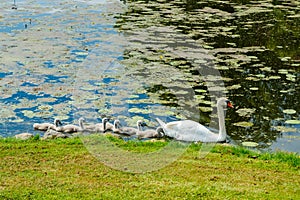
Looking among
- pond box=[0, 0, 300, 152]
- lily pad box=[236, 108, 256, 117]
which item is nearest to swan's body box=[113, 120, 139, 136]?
pond box=[0, 0, 300, 152]

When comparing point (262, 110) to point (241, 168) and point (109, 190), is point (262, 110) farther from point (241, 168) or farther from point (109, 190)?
point (109, 190)

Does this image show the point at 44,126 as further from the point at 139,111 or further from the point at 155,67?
the point at 155,67

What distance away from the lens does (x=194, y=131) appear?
8.94m

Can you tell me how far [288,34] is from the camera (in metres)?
16.6

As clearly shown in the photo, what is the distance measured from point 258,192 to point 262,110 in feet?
15.1

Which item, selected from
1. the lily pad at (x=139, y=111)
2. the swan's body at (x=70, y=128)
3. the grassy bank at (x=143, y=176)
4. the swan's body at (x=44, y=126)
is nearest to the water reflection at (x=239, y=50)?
the lily pad at (x=139, y=111)

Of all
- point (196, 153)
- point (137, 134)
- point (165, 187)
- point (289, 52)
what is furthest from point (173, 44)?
point (165, 187)

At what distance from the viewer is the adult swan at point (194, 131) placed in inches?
350

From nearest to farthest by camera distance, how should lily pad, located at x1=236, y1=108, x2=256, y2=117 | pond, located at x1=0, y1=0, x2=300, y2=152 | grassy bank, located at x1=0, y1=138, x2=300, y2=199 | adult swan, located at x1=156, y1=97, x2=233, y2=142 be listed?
1. grassy bank, located at x1=0, y1=138, x2=300, y2=199
2. adult swan, located at x1=156, y1=97, x2=233, y2=142
3. pond, located at x1=0, y1=0, x2=300, y2=152
4. lily pad, located at x1=236, y1=108, x2=256, y2=117

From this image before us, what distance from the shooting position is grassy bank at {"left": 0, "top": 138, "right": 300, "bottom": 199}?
5863 mm

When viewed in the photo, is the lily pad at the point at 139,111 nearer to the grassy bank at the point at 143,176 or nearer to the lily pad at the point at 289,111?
the grassy bank at the point at 143,176

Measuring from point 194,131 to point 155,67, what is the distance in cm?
425

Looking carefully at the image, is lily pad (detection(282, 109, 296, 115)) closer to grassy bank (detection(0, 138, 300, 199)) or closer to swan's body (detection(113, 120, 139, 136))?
grassy bank (detection(0, 138, 300, 199))

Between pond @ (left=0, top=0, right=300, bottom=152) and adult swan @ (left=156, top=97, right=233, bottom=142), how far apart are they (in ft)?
1.38
